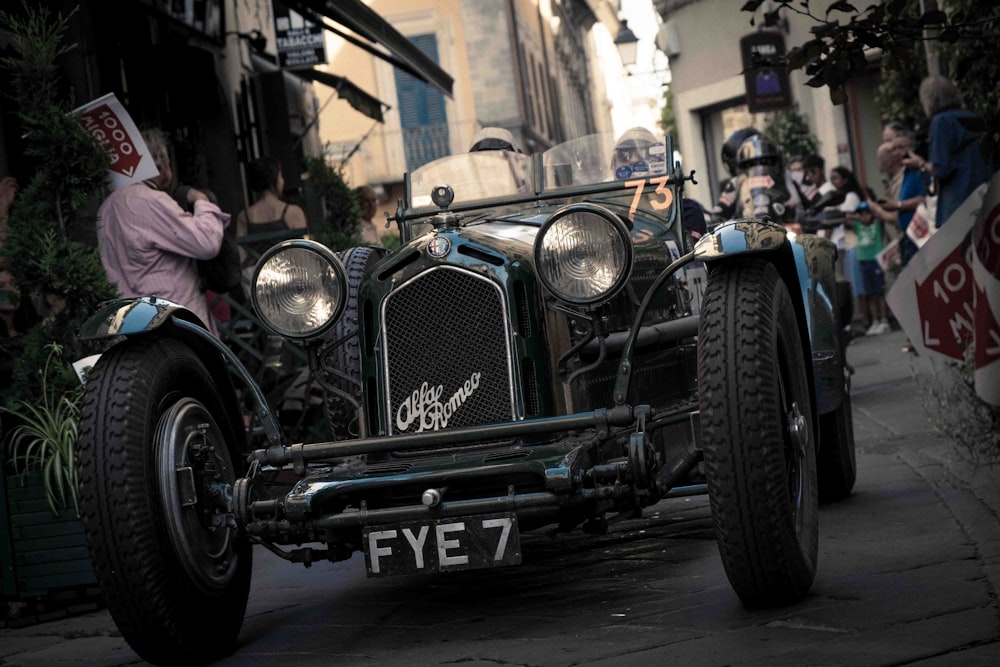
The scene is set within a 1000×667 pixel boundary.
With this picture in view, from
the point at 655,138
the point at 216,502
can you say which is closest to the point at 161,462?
the point at 216,502

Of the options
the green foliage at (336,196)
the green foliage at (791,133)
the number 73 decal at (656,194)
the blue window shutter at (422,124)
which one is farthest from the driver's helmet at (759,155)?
the blue window shutter at (422,124)

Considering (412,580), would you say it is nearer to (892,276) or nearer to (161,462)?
(161,462)

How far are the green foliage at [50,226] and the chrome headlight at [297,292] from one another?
1588 mm

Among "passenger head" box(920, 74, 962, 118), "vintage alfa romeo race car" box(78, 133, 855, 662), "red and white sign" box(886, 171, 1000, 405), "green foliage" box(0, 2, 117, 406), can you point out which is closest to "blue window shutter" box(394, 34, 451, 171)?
"passenger head" box(920, 74, 962, 118)

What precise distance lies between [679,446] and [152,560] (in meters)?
1.79

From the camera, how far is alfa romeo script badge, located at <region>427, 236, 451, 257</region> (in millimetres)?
4871

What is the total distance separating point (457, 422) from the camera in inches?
190

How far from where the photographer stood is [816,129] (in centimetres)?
2136

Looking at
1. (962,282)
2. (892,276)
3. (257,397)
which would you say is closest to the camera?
(257,397)

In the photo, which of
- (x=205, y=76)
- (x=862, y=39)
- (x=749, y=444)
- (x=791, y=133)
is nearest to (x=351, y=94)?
(x=205, y=76)

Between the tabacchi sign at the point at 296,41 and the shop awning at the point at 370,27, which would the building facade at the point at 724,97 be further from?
the shop awning at the point at 370,27

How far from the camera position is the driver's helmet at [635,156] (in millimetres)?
6254

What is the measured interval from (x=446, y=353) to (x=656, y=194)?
1.66 metres

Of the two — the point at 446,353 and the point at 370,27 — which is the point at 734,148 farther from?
the point at 446,353
